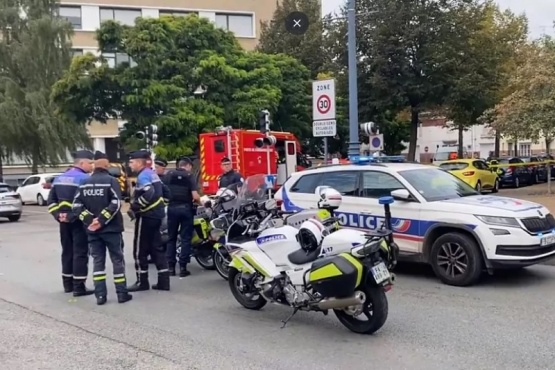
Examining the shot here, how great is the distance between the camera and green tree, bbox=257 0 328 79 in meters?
38.0

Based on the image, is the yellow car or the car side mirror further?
the yellow car

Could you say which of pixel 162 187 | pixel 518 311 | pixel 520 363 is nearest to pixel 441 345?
pixel 520 363

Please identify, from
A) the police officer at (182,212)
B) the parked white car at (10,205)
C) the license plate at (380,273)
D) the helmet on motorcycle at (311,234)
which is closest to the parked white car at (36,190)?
the parked white car at (10,205)

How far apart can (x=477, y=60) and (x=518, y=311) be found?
80.1 feet

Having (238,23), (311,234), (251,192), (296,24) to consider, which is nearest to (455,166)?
(296,24)

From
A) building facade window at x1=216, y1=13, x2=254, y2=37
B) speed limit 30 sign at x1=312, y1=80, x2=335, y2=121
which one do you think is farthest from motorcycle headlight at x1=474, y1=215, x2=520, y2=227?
building facade window at x1=216, y1=13, x2=254, y2=37

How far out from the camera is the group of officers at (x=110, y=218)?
791cm

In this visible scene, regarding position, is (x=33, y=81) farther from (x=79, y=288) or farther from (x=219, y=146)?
(x=79, y=288)

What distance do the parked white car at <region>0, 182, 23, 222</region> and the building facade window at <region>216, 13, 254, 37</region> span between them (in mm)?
30283

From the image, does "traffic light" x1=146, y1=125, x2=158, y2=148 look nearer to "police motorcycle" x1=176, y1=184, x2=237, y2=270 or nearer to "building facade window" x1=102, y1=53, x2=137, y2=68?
"building facade window" x1=102, y1=53, x2=137, y2=68

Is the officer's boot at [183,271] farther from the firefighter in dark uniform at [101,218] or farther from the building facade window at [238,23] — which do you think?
the building facade window at [238,23]

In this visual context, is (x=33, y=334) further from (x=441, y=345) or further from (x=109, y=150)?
(x=109, y=150)

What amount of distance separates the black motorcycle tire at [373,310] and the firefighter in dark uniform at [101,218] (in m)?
3.23

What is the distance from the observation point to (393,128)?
38094 mm
